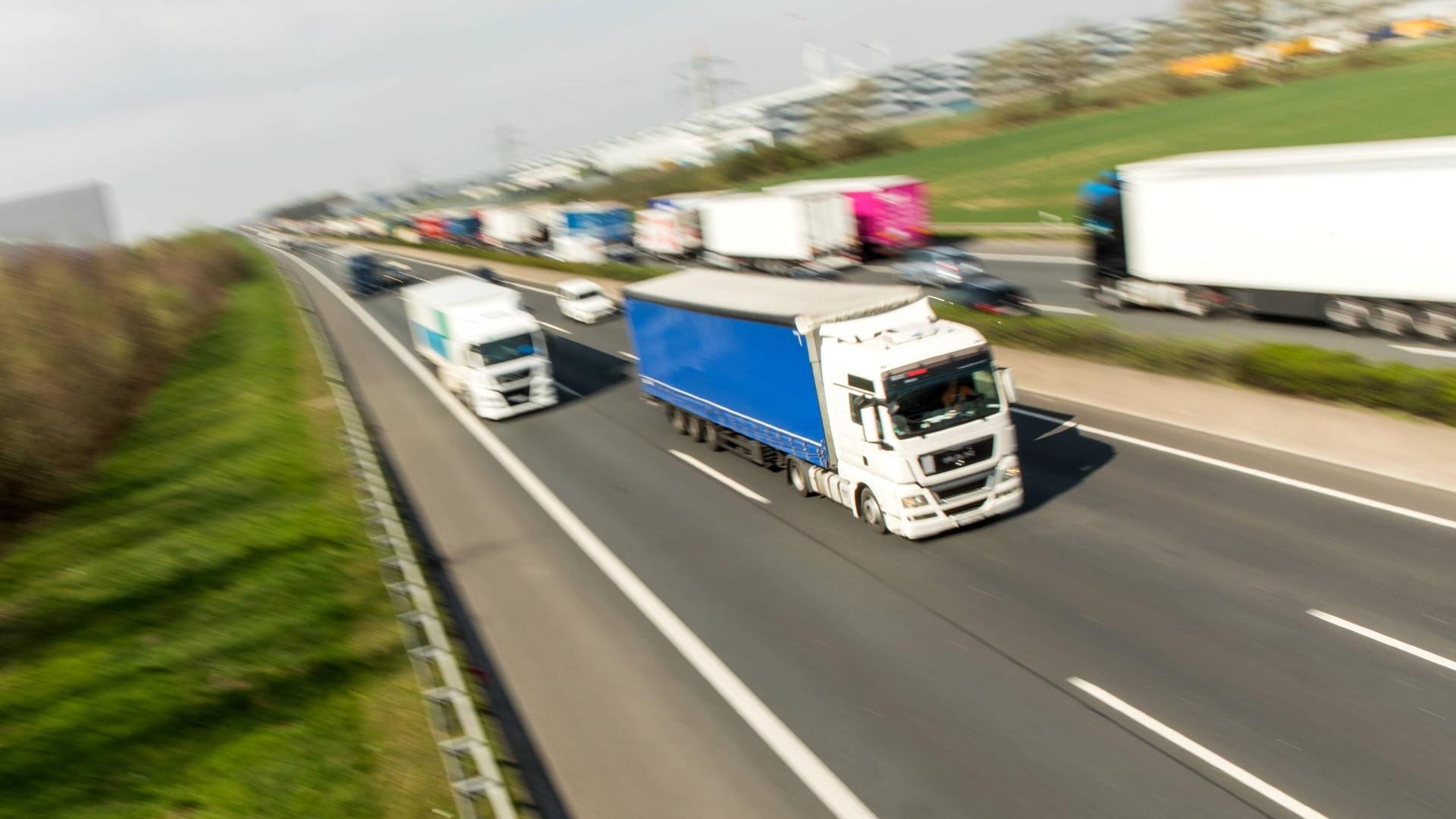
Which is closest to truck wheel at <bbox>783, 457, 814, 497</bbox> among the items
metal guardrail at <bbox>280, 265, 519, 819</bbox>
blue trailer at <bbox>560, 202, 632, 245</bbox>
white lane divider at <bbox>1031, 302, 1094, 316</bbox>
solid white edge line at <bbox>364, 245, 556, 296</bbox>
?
metal guardrail at <bbox>280, 265, 519, 819</bbox>

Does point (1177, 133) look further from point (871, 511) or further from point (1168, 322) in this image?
point (871, 511)

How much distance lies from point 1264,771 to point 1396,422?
9245 mm

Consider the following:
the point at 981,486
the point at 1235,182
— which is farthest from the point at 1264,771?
the point at 1235,182

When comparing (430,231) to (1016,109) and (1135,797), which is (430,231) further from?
(1135,797)

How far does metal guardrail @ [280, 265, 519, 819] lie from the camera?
9.87m

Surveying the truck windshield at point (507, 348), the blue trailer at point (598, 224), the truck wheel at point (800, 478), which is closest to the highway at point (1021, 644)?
the truck wheel at point (800, 478)

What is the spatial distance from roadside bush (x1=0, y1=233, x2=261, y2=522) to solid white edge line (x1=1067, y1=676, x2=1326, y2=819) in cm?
2414

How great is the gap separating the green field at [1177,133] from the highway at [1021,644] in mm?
42818

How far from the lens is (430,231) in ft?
415

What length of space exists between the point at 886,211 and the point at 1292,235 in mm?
24622

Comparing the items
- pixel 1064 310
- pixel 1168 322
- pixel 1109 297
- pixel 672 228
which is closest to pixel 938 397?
pixel 1168 322

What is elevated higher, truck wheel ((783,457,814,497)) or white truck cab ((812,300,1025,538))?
white truck cab ((812,300,1025,538))

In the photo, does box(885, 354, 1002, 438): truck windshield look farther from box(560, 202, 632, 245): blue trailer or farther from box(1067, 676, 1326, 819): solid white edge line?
box(560, 202, 632, 245): blue trailer

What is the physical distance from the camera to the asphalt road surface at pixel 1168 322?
2416 cm
